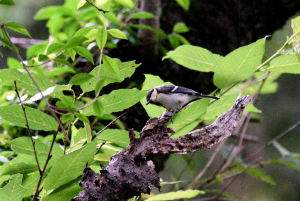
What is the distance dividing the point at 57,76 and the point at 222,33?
0.76m

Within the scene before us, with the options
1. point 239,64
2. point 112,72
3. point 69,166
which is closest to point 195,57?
point 239,64

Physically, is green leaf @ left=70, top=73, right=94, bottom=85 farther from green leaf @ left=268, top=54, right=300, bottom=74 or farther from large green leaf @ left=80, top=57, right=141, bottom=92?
green leaf @ left=268, top=54, right=300, bottom=74

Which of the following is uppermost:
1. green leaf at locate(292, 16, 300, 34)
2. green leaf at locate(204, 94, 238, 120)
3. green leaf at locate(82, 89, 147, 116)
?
green leaf at locate(292, 16, 300, 34)

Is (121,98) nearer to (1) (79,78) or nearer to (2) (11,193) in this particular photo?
(1) (79,78)

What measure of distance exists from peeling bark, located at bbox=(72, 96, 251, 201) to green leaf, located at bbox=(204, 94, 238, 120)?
2.2 inches

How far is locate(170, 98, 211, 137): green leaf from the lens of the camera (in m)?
0.53

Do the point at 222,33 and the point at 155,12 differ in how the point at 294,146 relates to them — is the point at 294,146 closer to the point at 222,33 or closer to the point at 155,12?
the point at 222,33

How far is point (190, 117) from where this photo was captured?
53 cm

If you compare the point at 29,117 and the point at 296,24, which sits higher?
the point at 296,24

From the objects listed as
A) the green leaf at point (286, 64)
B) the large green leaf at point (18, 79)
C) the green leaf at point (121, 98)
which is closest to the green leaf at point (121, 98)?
the green leaf at point (121, 98)

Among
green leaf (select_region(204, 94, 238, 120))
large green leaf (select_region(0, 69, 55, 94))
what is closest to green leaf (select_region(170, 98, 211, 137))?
green leaf (select_region(204, 94, 238, 120))

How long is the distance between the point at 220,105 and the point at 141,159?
0.20 meters

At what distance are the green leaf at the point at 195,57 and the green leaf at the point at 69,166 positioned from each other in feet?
0.74

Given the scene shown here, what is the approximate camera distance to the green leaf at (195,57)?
551 millimetres
